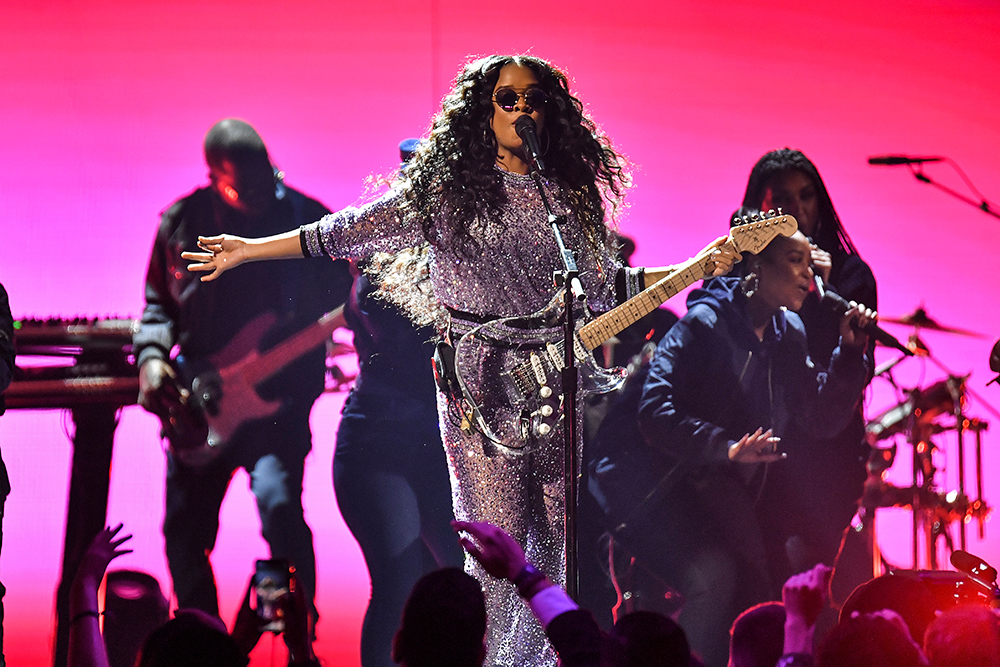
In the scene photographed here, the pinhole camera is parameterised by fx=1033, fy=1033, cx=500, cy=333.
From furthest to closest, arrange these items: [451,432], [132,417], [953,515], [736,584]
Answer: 1. [953,515]
2. [736,584]
3. [132,417]
4. [451,432]

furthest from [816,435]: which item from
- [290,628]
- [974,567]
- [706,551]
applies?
[290,628]

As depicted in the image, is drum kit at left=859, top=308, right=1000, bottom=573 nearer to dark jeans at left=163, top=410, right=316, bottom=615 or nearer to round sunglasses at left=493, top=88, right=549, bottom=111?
round sunglasses at left=493, top=88, right=549, bottom=111

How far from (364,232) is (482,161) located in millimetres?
440

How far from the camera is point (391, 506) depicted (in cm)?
387

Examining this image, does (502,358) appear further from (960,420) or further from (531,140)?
(960,420)

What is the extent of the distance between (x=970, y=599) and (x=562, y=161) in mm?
1818

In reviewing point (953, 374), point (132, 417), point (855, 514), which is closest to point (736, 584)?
point (855, 514)

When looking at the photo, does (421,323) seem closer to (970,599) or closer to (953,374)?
(970,599)

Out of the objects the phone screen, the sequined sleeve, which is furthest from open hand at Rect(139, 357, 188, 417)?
the phone screen

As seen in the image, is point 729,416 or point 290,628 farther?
point 729,416

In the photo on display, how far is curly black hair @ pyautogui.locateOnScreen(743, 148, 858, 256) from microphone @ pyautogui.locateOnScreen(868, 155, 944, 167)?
263 mm

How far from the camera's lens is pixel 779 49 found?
4527mm

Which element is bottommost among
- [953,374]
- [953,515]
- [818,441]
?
[953,515]

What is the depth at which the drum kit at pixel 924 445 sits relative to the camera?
448 cm
